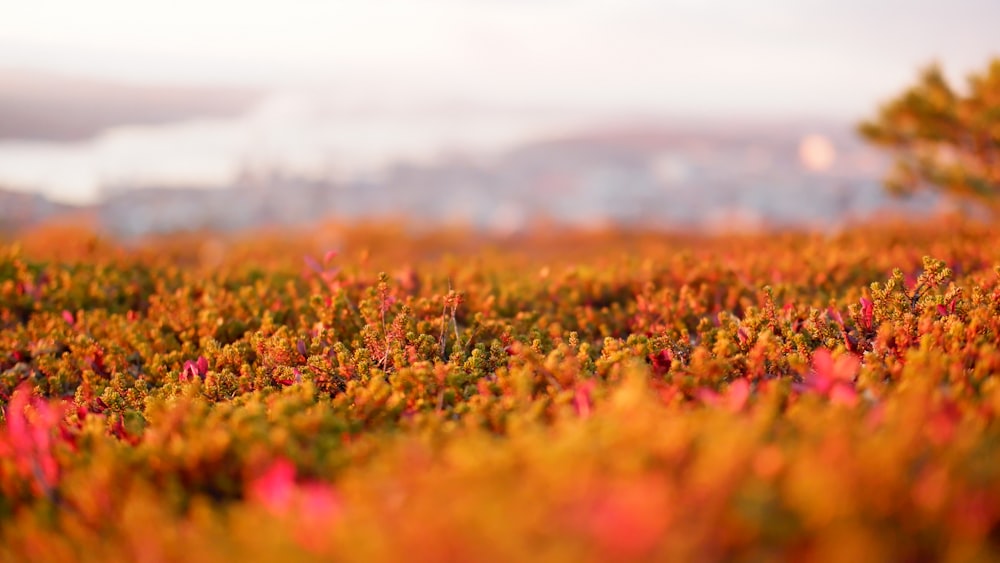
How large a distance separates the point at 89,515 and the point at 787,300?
→ 201 inches

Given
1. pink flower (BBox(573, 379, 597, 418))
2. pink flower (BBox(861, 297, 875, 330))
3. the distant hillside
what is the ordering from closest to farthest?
1. pink flower (BBox(573, 379, 597, 418))
2. pink flower (BBox(861, 297, 875, 330))
3. the distant hillside

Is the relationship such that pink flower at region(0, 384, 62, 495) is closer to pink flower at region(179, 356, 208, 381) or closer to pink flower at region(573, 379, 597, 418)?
pink flower at region(179, 356, 208, 381)

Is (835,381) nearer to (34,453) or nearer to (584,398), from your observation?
(584,398)

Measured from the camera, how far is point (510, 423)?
3.50m

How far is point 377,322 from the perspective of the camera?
5473 millimetres

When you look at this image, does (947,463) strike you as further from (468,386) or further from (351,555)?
(468,386)

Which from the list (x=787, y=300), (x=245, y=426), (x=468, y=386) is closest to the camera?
(x=245, y=426)

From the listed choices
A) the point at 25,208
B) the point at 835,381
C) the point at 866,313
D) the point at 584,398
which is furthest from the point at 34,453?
the point at 25,208

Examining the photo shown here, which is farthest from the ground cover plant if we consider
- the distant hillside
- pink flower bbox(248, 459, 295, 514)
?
the distant hillside

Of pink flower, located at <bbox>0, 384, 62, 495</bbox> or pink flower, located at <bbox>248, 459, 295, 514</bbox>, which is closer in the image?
pink flower, located at <bbox>248, 459, 295, 514</bbox>

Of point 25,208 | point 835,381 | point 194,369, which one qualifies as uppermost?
point 25,208

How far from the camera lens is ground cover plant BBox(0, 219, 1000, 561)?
7.59 feet

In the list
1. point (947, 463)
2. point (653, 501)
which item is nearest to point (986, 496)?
point (947, 463)

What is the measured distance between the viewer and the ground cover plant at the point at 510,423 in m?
2.31
